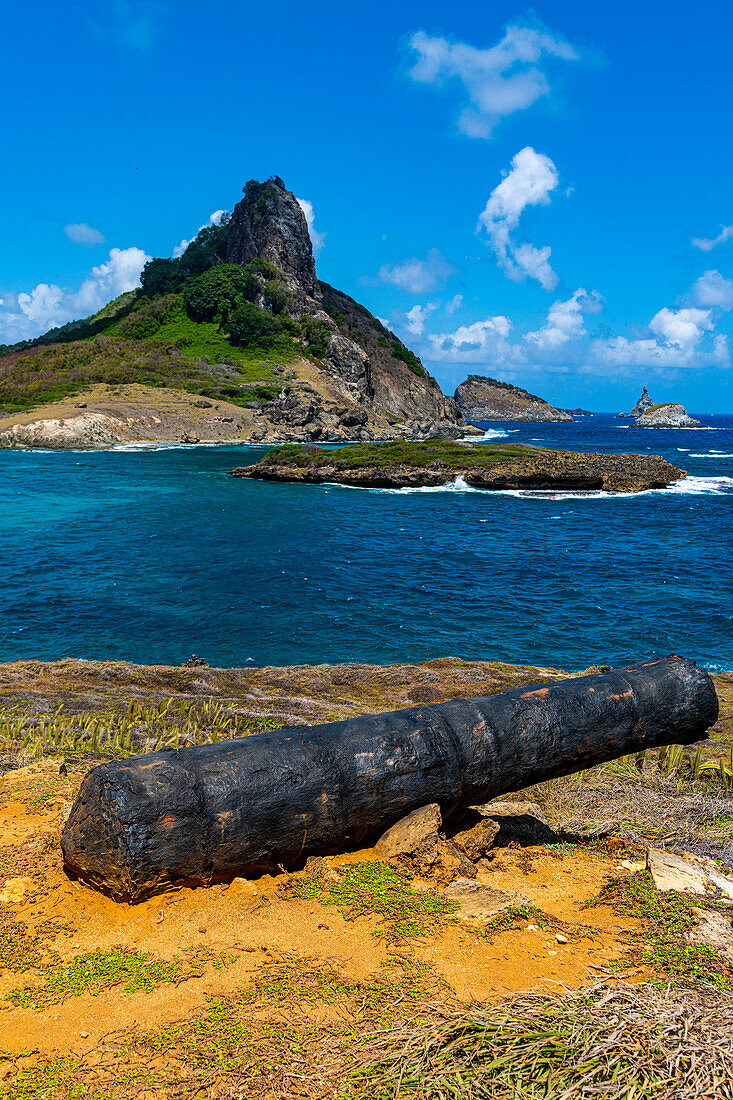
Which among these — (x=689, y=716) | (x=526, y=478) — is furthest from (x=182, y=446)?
(x=689, y=716)

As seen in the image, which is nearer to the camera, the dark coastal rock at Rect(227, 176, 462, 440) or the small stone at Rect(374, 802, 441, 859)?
the small stone at Rect(374, 802, 441, 859)

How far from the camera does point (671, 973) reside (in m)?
4.05

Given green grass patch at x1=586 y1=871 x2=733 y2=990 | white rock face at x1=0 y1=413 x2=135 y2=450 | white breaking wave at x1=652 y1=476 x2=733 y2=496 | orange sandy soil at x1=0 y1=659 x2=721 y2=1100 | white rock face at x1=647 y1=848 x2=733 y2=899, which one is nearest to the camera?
orange sandy soil at x1=0 y1=659 x2=721 y2=1100

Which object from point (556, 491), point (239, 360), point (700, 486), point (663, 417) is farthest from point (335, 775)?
point (663, 417)

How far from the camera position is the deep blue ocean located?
2016 centimetres

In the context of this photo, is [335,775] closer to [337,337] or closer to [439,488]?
[439,488]

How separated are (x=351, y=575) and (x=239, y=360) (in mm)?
87103

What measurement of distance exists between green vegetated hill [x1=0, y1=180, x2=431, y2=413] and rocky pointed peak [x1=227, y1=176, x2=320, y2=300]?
0.76 metres

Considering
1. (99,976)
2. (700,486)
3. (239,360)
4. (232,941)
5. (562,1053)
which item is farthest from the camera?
(239,360)

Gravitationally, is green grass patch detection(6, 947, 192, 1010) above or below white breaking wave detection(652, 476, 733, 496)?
below

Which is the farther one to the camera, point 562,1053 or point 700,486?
point 700,486

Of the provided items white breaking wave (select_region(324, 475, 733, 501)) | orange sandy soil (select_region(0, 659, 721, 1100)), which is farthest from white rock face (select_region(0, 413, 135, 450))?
orange sandy soil (select_region(0, 659, 721, 1100))

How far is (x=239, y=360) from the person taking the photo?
107125mm

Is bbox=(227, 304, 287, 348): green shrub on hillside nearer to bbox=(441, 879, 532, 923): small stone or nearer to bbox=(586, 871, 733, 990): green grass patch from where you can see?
bbox=(441, 879, 532, 923): small stone
